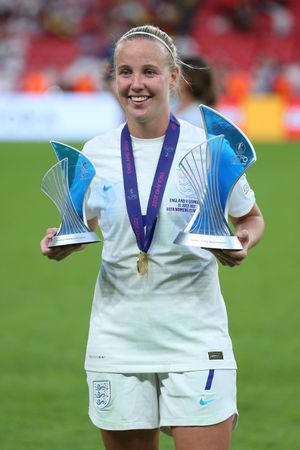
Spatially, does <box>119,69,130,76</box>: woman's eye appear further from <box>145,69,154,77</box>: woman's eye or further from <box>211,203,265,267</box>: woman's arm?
<box>211,203,265,267</box>: woman's arm

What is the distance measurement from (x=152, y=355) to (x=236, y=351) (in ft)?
13.6

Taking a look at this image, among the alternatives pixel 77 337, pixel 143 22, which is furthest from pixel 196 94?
pixel 143 22

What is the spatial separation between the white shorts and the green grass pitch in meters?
2.04

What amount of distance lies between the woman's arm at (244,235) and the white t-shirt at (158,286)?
56 millimetres

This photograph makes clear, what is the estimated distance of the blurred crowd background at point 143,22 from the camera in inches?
1324

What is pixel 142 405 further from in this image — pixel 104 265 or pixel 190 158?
pixel 190 158

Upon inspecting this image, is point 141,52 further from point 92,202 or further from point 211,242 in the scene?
point 211,242

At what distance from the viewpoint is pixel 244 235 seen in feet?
11.8

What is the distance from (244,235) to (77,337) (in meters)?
4.84

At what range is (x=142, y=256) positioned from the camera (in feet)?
12.3

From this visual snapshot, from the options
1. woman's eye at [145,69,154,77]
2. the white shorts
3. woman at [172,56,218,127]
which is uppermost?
woman at [172,56,218,127]

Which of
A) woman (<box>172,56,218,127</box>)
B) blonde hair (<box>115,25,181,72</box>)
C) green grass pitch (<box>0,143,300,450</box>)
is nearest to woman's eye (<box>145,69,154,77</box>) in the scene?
blonde hair (<box>115,25,181,72</box>)

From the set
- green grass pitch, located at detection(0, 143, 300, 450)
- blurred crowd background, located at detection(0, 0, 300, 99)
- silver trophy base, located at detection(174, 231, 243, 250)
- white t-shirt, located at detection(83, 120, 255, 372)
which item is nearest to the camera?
silver trophy base, located at detection(174, 231, 243, 250)

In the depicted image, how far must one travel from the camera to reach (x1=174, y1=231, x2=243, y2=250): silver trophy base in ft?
11.3
